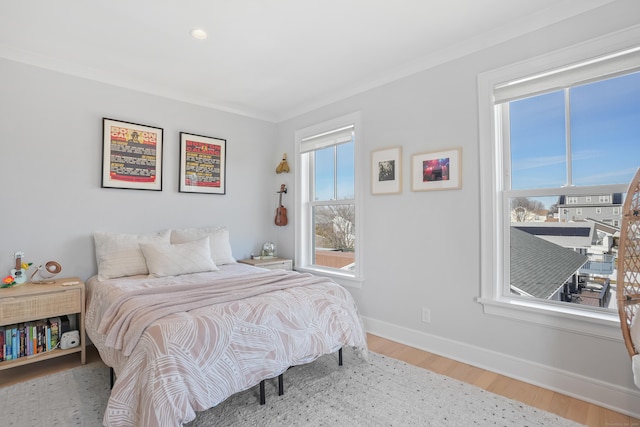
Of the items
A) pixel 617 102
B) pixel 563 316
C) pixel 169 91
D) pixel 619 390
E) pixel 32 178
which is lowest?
pixel 619 390

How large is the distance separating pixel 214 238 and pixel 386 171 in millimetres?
1914

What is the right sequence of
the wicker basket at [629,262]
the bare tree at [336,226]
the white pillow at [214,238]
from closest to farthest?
the wicker basket at [629,262] → the white pillow at [214,238] → the bare tree at [336,226]

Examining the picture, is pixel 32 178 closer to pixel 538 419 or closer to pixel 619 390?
pixel 538 419

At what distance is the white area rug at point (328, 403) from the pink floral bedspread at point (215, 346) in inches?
9.5

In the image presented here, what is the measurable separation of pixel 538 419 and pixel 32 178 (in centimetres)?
397

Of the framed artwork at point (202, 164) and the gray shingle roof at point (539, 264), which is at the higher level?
the framed artwork at point (202, 164)

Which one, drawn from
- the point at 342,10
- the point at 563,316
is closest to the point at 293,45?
the point at 342,10

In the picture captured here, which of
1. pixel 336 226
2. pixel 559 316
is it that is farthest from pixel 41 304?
pixel 559 316

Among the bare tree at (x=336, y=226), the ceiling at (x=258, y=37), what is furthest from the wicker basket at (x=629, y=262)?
the bare tree at (x=336, y=226)

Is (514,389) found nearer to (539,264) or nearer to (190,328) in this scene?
(539,264)

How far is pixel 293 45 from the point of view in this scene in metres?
2.55

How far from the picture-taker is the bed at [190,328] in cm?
147

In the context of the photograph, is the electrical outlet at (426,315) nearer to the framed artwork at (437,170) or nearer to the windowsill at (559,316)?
the windowsill at (559,316)

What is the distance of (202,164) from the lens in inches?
143
